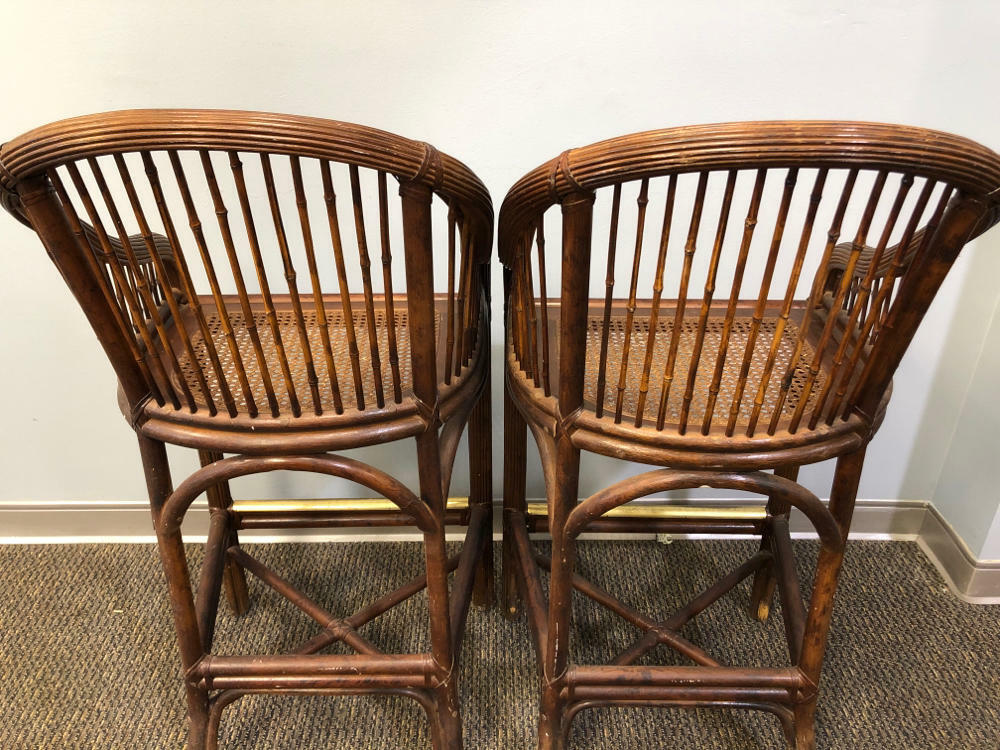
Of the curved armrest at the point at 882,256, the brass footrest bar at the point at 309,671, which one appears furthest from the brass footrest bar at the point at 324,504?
the curved armrest at the point at 882,256

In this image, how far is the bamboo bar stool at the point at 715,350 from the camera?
64 cm

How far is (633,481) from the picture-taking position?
2.83 feet

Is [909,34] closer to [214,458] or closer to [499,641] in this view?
[499,641]

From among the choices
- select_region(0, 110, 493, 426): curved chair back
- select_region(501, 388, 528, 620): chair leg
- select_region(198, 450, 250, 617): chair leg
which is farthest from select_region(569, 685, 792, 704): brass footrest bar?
select_region(198, 450, 250, 617): chair leg

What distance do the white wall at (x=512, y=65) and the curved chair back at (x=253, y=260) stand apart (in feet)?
0.48

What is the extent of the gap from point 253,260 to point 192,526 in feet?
3.53

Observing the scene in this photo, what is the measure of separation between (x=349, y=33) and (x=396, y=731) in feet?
4.20

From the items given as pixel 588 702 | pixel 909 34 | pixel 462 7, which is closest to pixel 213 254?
pixel 462 7

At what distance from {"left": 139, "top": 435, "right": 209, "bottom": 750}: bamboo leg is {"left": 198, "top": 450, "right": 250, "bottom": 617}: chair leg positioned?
1.15ft

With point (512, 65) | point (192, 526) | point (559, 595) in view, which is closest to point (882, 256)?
point (559, 595)

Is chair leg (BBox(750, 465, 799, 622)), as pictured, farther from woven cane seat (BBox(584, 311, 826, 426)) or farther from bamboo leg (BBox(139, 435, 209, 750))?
bamboo leg (BBox(139, 435, 209, 750))

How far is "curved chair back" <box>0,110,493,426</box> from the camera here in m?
0.66

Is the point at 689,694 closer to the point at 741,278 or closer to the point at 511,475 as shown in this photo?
the point at 511,475

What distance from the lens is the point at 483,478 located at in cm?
136
